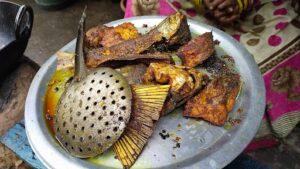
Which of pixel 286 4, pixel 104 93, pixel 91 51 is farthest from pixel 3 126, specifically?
pixel 286 4

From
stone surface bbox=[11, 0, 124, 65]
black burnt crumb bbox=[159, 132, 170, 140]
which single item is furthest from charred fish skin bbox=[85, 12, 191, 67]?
stone surface bbox=[11, 0, 124, 65]

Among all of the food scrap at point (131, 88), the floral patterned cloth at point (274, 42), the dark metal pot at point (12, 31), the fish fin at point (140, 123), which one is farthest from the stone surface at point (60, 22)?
the fish fin at point (140, 123)

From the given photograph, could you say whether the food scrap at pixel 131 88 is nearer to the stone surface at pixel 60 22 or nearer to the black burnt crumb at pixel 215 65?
the black burnt crumb at pixel 215 65

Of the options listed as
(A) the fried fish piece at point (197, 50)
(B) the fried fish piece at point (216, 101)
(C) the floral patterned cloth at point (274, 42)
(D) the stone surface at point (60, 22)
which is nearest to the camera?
(B) the fried fish piece at point (216, 101)

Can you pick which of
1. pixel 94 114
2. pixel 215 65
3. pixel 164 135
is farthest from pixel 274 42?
pixel 94 114

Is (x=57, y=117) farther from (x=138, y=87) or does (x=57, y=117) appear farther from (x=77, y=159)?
(x=138, y=87)

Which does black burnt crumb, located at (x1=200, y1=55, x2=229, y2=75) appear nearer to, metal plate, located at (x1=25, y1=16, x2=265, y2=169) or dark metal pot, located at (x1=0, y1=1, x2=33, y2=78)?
metal plate, located at (x1=25, y1=16, x2=265, y2=169)
